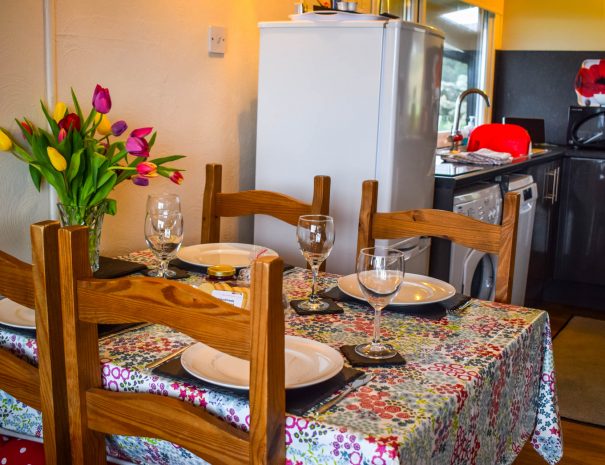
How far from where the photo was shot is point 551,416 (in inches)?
63.4

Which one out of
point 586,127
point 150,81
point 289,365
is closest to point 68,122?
point 150,81

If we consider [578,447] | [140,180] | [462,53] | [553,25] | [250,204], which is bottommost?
[578,447]

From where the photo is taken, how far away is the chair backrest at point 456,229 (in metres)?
1.78

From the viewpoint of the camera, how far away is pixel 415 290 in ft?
5.63

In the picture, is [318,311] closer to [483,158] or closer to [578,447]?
[578,447]

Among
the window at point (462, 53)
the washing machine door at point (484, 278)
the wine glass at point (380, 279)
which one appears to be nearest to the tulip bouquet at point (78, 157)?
the wine glass at point (380, 279)

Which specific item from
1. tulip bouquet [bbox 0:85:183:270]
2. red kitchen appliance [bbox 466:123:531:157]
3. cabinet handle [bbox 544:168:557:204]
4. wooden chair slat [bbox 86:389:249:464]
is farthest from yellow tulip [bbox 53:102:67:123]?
cabinet handle [bbox 544:168:557:204]

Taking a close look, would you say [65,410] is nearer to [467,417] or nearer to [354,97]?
[467,417]

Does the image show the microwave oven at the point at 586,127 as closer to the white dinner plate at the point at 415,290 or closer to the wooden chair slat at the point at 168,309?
the white dinner plate at the point at 415,290

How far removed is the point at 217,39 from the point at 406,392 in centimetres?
163

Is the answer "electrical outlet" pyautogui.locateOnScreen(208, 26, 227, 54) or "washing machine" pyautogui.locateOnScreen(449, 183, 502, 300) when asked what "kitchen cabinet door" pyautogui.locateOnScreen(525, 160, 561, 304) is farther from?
"electrical outlet" pyautogui.locateOnScreen(208, 26, 227, 54)

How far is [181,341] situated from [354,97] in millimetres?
1275

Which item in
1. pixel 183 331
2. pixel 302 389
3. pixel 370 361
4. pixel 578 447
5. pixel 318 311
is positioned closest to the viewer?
pixel 183 331

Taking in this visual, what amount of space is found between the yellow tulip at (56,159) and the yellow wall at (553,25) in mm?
3960
